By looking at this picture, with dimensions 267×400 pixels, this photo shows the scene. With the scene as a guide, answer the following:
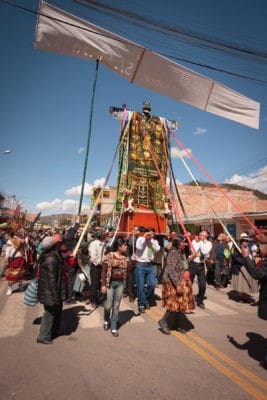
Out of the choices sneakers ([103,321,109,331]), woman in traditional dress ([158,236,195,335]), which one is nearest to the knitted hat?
sneakers ([103,321,109,331])

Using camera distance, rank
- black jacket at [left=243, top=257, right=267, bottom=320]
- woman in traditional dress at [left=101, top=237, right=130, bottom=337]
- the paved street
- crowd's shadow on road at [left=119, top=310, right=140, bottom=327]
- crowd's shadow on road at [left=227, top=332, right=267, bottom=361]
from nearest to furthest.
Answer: the paved street
black jacket at [left=243, top=257, right=267, bottom=320]
crowd's shadow on road at [left=227, top=332, right=267, bottom=361]
woman in traditional dress at [left=101, top=237, right=130, bottom=337]
crowd's shadow on road at [left=119, top=310, right=140, bottom=327]

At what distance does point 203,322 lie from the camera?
5.64 m

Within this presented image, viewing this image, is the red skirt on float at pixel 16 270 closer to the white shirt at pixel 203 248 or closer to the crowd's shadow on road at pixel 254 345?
the white shirt at pixel 203 248

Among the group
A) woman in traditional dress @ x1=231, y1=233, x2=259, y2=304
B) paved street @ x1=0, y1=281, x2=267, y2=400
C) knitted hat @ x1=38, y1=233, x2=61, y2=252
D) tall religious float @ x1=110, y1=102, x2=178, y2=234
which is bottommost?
paved street @ x1=0, y1=281, x2=267, y2=400

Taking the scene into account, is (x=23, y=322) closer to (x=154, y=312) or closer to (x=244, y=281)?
(x=154, y=312)

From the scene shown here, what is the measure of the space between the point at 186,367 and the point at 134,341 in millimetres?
1121

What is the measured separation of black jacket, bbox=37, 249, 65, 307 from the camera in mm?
4438

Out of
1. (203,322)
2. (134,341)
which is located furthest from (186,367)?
(203,322)

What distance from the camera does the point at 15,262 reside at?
26.7 feet

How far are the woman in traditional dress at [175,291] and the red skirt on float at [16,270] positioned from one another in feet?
16.1

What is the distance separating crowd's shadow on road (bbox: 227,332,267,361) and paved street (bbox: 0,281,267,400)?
0.02 m

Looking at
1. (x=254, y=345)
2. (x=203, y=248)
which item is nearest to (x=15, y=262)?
(x=203, y=248)

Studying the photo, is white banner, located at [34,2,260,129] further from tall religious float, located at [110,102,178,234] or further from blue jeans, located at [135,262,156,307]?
blue jeans, located at [135,262,156,307]

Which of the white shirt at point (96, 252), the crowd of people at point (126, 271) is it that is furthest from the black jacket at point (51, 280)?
the white shirt at point (96, 252)
